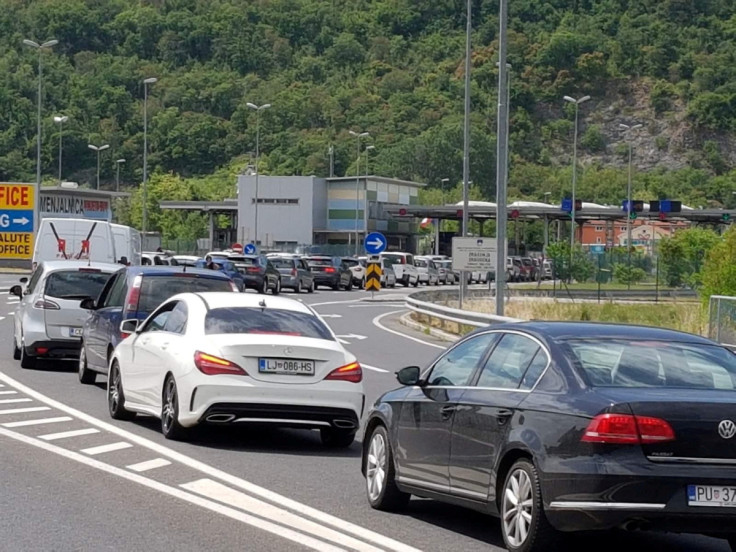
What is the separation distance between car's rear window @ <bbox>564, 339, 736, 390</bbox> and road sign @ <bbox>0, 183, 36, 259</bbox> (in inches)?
2555

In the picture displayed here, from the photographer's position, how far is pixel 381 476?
36.3ft

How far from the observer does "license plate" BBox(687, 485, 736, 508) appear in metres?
8.54

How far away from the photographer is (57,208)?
8488cm

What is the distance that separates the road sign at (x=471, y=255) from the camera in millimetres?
39656

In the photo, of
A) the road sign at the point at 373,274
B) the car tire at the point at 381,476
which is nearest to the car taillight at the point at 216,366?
the car tire at the point at 381,476

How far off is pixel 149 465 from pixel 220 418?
1360 mm

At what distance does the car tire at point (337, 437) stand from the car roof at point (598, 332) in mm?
4921

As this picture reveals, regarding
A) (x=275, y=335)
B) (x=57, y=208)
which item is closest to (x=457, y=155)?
(x=57, y=208)

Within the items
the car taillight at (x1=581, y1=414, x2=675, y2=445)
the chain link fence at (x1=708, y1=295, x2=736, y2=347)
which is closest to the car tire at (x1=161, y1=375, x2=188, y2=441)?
the car taillight at (x1=581, y1=414, x2=675, y2=445)

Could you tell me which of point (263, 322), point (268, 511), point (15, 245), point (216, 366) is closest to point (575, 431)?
point (268, 511)

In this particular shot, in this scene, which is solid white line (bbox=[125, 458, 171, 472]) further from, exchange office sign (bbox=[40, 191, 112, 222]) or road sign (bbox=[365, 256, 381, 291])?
exchange office sign (bbox=[40, 191, 112, 222])

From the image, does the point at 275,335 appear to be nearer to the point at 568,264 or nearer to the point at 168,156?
the point at 568,264

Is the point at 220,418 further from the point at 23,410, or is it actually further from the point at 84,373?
the point at 84,373

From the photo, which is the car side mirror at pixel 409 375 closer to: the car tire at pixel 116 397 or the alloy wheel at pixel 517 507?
the alloy wheel at pixel 517 507
